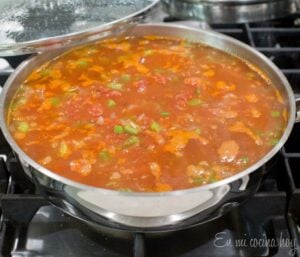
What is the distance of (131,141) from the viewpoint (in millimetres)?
1376

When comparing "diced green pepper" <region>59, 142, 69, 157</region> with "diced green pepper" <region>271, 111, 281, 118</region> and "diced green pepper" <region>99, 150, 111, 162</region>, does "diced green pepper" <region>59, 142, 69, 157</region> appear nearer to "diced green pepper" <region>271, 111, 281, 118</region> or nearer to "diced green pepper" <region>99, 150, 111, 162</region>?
"diced green pepper" <region>99, 150, 111, 162</region>

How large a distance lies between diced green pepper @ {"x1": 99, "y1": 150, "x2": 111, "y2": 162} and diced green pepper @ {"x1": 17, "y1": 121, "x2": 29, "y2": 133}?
0.27 m

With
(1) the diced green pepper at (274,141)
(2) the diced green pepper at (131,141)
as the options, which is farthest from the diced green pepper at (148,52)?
(1) the diced green pepper at (274,141)

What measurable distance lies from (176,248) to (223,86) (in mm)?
592

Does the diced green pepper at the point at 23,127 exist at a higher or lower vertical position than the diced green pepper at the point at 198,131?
higher

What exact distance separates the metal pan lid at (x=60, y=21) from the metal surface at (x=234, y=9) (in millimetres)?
346

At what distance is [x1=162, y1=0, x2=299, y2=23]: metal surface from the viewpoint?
192 centimetres

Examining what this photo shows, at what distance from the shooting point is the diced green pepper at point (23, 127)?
1446 millimetres

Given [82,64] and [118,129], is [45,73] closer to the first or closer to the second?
[82,64]

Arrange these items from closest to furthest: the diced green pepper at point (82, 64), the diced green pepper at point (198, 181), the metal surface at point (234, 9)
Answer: the diced green pepper at point (198, 181), the diced green pepper at point (82, 64), the metal surface at point (234, 9)

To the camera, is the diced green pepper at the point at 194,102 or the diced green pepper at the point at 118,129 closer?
the diced green pepper at the point at 118,129

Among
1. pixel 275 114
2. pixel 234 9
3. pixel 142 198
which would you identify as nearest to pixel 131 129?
pixel 142 198

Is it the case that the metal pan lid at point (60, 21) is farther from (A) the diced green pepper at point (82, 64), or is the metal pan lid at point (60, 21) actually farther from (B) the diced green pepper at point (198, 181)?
(B) the diced green pepper at point (198, 181)

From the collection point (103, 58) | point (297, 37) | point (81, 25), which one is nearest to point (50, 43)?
point (81, 25)
